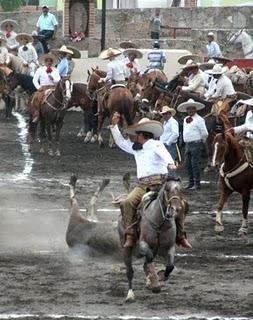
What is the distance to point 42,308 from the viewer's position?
1302 centimetres

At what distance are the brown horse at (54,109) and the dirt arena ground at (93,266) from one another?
9.87 feet

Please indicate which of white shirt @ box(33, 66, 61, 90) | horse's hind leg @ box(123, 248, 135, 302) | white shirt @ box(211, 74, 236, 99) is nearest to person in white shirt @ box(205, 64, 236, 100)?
white shirt @ box(211, 74, 236, 99)

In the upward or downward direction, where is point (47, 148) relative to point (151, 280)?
downward

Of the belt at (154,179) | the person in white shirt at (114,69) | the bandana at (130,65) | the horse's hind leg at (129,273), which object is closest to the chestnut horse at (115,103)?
the person in white shirt at (114,69)

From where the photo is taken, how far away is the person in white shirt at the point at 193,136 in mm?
22109

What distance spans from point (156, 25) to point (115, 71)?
1144cm

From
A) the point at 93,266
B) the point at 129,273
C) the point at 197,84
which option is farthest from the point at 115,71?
the point at 129,273

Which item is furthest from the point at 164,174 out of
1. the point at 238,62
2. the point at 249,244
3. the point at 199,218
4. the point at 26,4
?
the point at 26,4

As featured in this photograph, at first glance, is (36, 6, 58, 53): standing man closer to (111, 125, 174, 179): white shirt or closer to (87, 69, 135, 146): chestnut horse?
(87, 69, 135, 146): chestnut horse

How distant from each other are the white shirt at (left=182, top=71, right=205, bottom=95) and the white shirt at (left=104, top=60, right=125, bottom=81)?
8.32 ft

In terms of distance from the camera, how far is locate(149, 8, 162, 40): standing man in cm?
4062

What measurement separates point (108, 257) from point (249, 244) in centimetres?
258

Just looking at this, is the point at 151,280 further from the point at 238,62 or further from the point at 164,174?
the point at 238,62

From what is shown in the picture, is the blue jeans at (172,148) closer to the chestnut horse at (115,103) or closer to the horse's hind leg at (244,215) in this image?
the horse's hind leg at (244,215)
